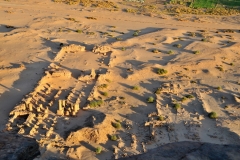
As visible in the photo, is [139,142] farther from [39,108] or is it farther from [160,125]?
[39,108]

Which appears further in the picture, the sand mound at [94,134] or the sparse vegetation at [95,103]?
the sparse vegetation at [95,103]

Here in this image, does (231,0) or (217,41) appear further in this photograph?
(231,0)

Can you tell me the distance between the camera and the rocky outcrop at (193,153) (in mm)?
8773

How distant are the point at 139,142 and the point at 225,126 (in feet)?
21.9

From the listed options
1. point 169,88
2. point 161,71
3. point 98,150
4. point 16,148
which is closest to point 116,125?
point 98,150

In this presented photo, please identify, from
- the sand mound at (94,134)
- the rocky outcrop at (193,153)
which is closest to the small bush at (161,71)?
the sand mound at (94,134)

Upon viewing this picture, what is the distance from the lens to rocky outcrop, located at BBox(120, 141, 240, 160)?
28.8ft

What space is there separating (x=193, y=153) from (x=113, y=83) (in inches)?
735

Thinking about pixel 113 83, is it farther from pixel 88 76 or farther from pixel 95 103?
pixel 95 103

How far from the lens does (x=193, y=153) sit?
900 cm

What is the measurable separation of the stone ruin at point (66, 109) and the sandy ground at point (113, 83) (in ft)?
0.25

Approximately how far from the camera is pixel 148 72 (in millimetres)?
29625

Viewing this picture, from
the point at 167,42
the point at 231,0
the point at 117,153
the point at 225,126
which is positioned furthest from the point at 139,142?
the point at 231,0

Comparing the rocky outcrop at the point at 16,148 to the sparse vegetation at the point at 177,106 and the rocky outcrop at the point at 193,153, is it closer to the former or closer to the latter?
the rocky outcrop at the point at 193,153
